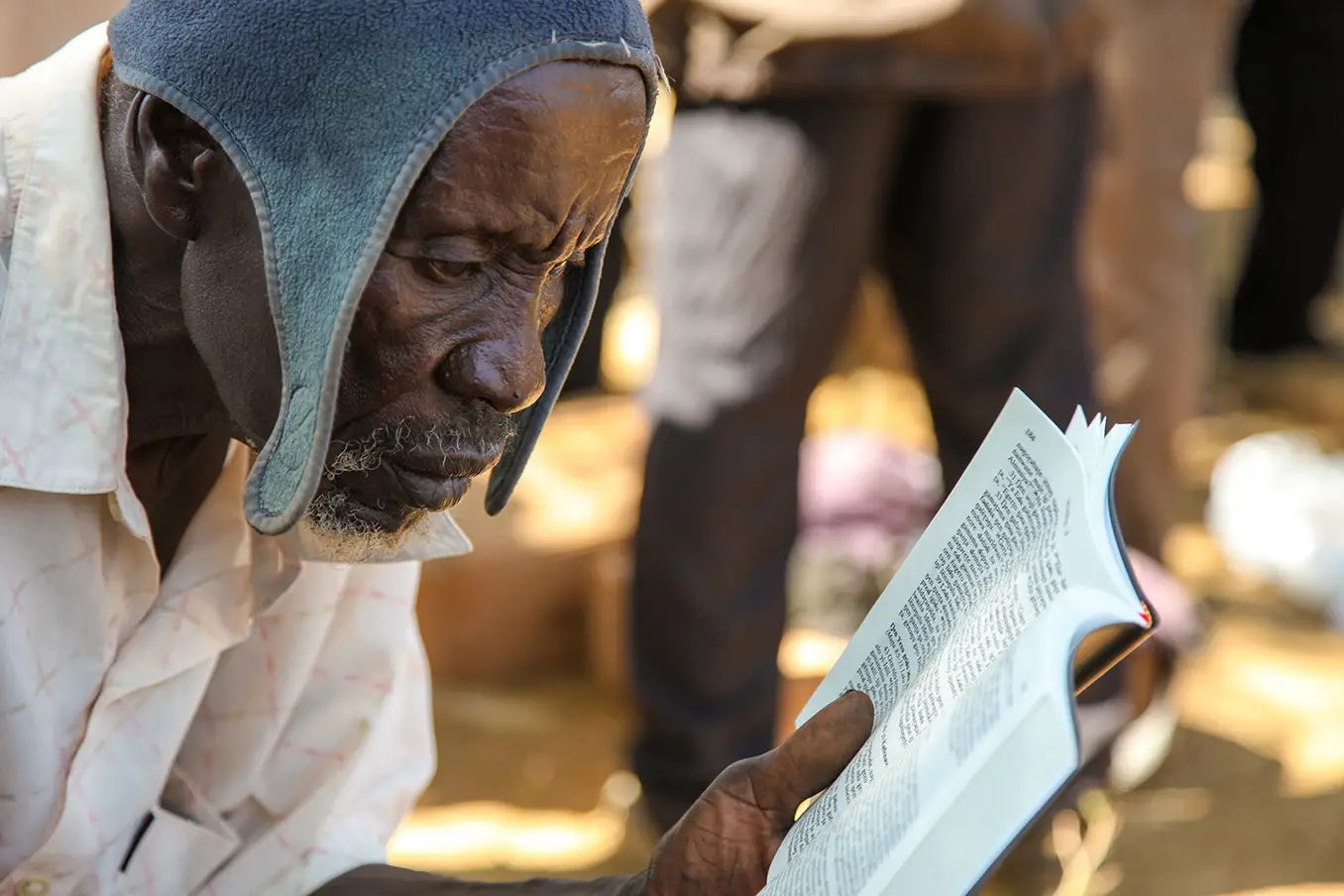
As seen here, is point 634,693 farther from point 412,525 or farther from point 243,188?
point 243,188

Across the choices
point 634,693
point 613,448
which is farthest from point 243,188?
point 613,448

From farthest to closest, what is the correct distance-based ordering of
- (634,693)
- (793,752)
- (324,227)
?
(634,693) < (793,752) < (324,227)

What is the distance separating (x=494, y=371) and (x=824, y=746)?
338 millimetres

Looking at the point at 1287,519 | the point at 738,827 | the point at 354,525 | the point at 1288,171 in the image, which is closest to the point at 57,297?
the point at 354,525

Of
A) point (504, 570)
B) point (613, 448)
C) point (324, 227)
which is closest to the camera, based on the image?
point (324, 227)

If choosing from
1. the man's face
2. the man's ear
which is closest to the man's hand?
the man's face

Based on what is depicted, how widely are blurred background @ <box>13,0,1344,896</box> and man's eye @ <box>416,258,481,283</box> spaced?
44.6 inches

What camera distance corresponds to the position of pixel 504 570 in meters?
3.13

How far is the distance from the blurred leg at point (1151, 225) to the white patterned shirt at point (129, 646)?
70.0 inches

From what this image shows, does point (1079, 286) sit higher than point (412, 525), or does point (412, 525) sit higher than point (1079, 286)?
point (412, 525)

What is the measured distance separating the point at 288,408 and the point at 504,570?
2.09 meters

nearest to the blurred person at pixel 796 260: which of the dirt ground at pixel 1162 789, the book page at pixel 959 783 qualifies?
the dirt ground at pixel 1162 789

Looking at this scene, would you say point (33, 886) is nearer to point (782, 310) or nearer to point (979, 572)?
point (979, 572)

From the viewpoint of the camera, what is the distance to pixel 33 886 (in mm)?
1270
